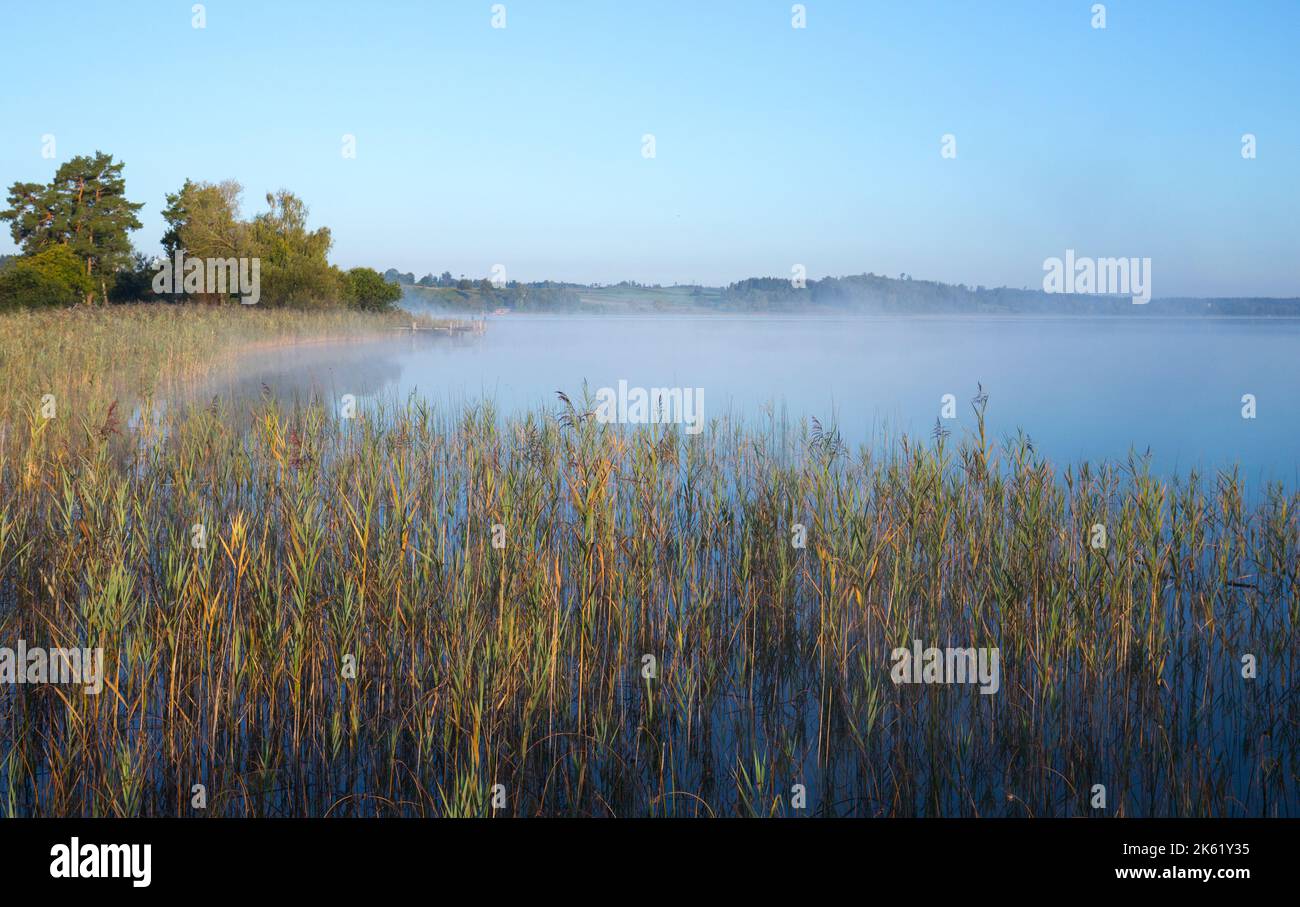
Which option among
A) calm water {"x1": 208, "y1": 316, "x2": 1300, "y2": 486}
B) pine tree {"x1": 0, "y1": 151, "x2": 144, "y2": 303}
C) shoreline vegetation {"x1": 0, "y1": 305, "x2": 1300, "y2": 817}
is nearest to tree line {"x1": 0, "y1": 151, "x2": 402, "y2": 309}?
pine tree {"x1": 0, "y1": 151, "x2": 144, "y2": 303}

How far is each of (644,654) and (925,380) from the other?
13695mm

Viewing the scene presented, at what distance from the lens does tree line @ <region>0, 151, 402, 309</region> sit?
32938 millimetres

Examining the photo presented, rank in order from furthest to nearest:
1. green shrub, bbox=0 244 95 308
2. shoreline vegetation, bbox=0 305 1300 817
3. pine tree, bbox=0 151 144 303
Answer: pine tree, bbox=0 151 144 303 < green shrub, bbox=0 244 95 308 < shoreline vegetation, bbox=0 305 1300 817

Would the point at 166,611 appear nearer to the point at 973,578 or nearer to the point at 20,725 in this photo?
the point at 20,725

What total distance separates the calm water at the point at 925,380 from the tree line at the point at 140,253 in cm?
768

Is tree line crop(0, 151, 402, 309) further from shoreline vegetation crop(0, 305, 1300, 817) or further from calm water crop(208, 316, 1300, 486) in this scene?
shoreline vegetation crop(0, 305, 1300, 817)

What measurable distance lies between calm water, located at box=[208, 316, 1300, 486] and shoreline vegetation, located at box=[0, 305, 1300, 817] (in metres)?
2.07

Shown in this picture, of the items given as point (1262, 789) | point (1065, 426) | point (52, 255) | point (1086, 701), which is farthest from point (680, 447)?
point (52, 255)

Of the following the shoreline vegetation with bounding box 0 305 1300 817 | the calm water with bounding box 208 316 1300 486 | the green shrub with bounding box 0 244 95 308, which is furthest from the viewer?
the green shrub with bounding box 0 244 95 308

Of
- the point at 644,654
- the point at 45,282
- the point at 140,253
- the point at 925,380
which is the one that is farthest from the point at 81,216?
the point at 644,654

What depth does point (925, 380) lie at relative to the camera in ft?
55.0

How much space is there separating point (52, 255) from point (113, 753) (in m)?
39.9

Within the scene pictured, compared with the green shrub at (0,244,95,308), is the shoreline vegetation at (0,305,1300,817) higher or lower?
lower
